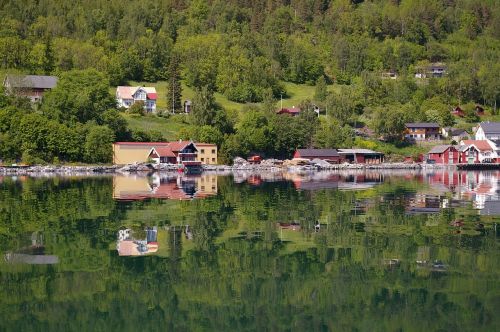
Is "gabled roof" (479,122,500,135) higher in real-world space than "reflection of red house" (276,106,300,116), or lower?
lower

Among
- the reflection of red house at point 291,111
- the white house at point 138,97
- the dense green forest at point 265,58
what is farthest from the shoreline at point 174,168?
the white house at point 138,97

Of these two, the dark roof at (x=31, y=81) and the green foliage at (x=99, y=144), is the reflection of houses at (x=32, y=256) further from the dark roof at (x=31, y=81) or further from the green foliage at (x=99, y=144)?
the dark roof at (x=31, y=81)

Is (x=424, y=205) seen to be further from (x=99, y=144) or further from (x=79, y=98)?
(x=79, y=98)

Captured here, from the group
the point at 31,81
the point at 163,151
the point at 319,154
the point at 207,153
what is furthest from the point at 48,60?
the point at 319,154

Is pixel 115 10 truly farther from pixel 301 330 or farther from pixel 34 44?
pixel 301 330

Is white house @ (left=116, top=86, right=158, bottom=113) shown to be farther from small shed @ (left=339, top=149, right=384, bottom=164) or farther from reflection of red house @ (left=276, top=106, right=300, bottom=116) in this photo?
small shed @ (left=339, top=149, right=384, bottom=164)

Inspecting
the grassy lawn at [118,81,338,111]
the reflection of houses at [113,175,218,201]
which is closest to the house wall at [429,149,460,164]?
the grassy lawn at [118,81,338,111]

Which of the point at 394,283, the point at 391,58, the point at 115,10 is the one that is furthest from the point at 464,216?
the point at 115,10
